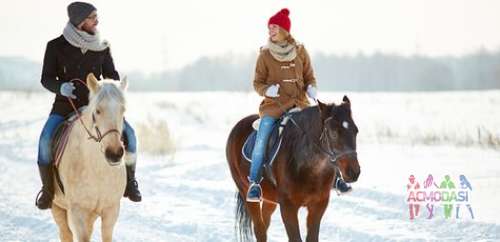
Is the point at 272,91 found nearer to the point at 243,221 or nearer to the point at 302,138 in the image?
the point at 302,138

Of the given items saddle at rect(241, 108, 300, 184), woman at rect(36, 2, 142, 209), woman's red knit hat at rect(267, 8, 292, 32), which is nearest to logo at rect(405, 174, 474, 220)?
Answer: saddle at rect(241, 108, 300, 184)

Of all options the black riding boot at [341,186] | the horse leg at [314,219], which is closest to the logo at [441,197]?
the black riding boot at [341,186]

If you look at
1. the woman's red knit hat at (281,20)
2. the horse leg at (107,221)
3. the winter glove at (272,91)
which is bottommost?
the horse leg at (107,221)

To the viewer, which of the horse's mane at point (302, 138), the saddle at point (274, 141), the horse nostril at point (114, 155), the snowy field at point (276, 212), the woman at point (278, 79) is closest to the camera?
the horse nostril at point (114, 155)

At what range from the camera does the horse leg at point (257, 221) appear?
8.60 m

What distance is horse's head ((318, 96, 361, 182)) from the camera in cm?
682

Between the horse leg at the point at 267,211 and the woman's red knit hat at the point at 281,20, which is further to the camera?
the horse leg at the point at 267,211

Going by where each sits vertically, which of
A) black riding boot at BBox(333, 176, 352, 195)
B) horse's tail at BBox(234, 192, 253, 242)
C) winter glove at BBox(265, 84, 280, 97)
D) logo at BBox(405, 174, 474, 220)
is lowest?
logo at BBox(405, 174, 474, 220)

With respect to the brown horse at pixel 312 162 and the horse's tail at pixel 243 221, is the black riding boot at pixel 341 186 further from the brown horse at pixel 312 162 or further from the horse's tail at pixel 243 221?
the horse's tail at pixel 243 221

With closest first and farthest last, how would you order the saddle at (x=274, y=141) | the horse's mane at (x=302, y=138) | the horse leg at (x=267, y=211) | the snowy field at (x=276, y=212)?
the horse's mane at (x=302, y=138) < the saddle at (x=274, y=141) < the horse leg at (x=267, y=211) < the snowy field at (x=276, y=212)

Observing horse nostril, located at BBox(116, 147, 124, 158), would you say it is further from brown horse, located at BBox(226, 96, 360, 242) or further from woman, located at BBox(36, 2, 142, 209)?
brown horse, located at BBox(226, 96, 360, 242)

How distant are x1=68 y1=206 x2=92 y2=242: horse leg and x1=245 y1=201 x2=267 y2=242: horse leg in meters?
2.19

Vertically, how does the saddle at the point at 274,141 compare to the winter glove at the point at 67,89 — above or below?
below

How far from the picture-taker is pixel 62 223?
25.9 ft
